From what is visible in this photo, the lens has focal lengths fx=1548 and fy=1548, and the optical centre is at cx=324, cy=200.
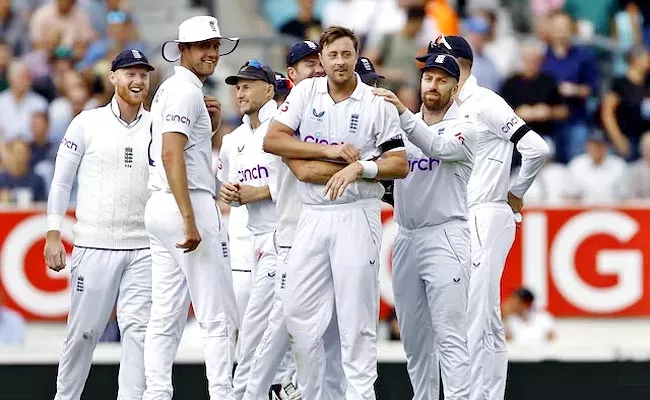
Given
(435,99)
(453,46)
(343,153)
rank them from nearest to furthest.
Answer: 1. (343,153)
2. (435,99)
3. (453,46)

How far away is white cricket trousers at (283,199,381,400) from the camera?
8930 mm

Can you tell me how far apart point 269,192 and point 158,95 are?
1.44 meters

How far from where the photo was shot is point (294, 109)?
9.02 meters

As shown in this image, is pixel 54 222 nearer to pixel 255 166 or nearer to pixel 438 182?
pixel 255 166

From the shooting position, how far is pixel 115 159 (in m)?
9.96

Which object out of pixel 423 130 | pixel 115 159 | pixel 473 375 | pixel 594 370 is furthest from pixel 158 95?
pixel 594 370

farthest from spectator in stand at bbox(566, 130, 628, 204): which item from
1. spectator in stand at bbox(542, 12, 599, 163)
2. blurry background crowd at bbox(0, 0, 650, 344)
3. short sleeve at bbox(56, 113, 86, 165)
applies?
short sleeve at bbox(56, 113, 86, 165)

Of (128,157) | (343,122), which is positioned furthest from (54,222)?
(343,122)

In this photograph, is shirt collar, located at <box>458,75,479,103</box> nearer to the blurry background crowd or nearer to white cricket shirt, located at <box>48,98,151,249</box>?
white cricket shirt, located at <box>48,98,151,249</box>

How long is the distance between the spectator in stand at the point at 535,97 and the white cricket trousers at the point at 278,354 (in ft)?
24.6

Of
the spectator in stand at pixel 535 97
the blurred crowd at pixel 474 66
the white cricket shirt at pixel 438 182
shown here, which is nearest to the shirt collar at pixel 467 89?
the white cricket shirt at pixel 438 182

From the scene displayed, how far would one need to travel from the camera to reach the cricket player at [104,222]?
9.86 m

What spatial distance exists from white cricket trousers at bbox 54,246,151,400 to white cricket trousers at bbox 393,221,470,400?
1.65m

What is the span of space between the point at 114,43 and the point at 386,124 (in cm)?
940
